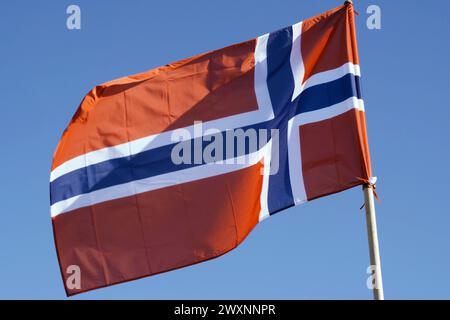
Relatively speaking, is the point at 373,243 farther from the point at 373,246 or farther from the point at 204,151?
the point at 204,151

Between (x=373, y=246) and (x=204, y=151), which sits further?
(x=204, y=151)

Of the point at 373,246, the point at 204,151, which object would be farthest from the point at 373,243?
the point at 204,151

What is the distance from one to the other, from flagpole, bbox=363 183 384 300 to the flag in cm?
51

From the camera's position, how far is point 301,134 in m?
15.5

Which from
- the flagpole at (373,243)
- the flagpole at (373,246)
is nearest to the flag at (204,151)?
the flagpole at (373,243)

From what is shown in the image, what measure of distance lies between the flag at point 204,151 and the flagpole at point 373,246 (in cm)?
51

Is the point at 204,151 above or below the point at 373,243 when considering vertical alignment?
above

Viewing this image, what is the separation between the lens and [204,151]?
646 inches

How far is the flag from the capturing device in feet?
50.3

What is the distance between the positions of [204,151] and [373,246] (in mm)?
3687

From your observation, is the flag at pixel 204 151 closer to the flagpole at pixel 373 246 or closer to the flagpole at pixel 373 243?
the flagpole at pixel 373 243
